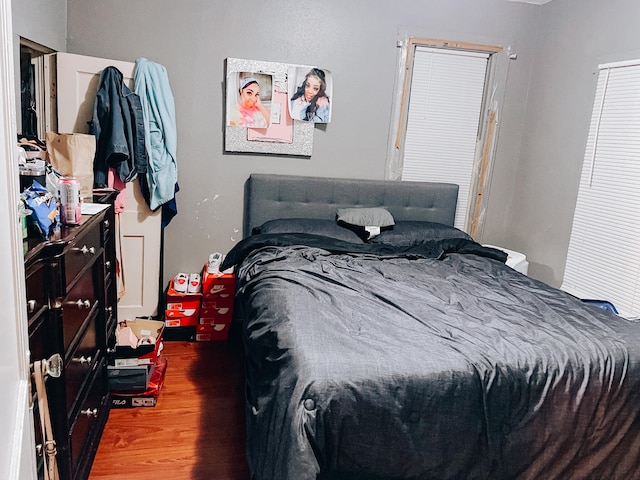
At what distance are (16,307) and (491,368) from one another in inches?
57.2

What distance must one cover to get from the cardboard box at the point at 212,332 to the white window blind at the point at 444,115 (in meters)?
1.82

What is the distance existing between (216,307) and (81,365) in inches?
58.9

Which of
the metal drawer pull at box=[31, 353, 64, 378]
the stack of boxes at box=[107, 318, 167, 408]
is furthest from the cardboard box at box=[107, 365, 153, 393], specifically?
the metal drawer pull at box=[31, 353, 64, 378]

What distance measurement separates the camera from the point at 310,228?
10.7 feet

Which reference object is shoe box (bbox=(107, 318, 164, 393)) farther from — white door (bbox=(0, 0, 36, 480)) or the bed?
white door (bbox=(0, 0, 36, 480))

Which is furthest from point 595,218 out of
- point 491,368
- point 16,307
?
point 16,307

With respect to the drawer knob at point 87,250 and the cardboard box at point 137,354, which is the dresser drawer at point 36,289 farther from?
the cardboard box at point 137,354

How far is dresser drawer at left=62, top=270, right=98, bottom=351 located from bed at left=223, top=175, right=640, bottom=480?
656 millimetres

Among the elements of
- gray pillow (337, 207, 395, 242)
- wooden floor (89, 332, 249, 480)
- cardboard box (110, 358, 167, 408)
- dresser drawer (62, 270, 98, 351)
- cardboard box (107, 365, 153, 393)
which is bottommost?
wooden floor (89, 332, 249, 480)

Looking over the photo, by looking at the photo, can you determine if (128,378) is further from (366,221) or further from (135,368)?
(366,221)

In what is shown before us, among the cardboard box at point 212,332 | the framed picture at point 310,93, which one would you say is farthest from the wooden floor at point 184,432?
the framed picture at point 310,93

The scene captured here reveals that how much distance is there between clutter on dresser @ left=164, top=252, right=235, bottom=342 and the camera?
10.5 feet

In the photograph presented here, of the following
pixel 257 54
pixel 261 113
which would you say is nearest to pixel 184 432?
pixel 261 113

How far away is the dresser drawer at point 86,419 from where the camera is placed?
5.49 ft
